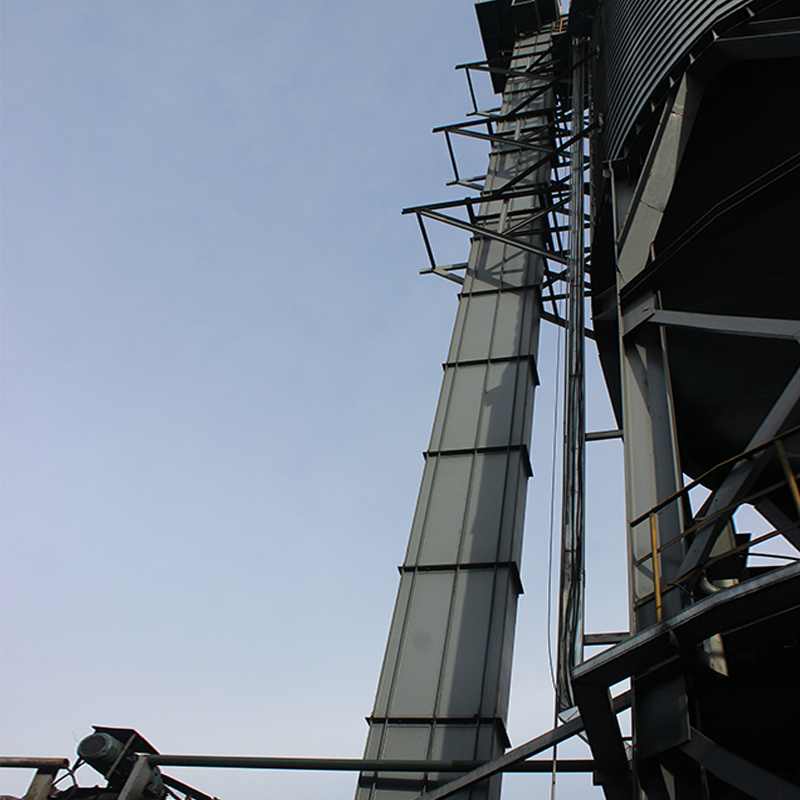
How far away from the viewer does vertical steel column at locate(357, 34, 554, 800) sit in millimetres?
7727

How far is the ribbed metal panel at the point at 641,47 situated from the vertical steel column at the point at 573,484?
49.8 inches

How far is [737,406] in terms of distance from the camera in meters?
8.84

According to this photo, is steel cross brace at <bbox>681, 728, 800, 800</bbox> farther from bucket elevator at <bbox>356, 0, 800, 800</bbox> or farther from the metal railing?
the metal railing

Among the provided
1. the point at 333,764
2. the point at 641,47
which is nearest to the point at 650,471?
the point at 333,764

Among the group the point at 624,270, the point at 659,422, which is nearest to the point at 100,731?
the point at 659,422

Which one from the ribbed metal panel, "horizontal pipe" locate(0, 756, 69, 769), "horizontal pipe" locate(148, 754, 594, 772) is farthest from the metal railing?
"horizontal pipe" locate(0, 756, 69, 769)

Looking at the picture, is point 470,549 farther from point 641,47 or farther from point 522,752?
point 641,47

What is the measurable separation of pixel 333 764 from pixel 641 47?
365 inches

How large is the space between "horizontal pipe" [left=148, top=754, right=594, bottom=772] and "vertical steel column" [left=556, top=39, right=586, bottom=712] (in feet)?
3.15

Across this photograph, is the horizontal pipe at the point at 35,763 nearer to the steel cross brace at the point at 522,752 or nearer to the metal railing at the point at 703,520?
the steel cross brace at the point at 522,752

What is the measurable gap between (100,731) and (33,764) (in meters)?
0.78

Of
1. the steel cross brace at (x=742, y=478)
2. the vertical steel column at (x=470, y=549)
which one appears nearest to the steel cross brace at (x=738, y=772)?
the steel cross brace at (x=742, y=478)

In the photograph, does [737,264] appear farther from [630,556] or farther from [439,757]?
[439,757]

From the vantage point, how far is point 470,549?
30.0 ft
